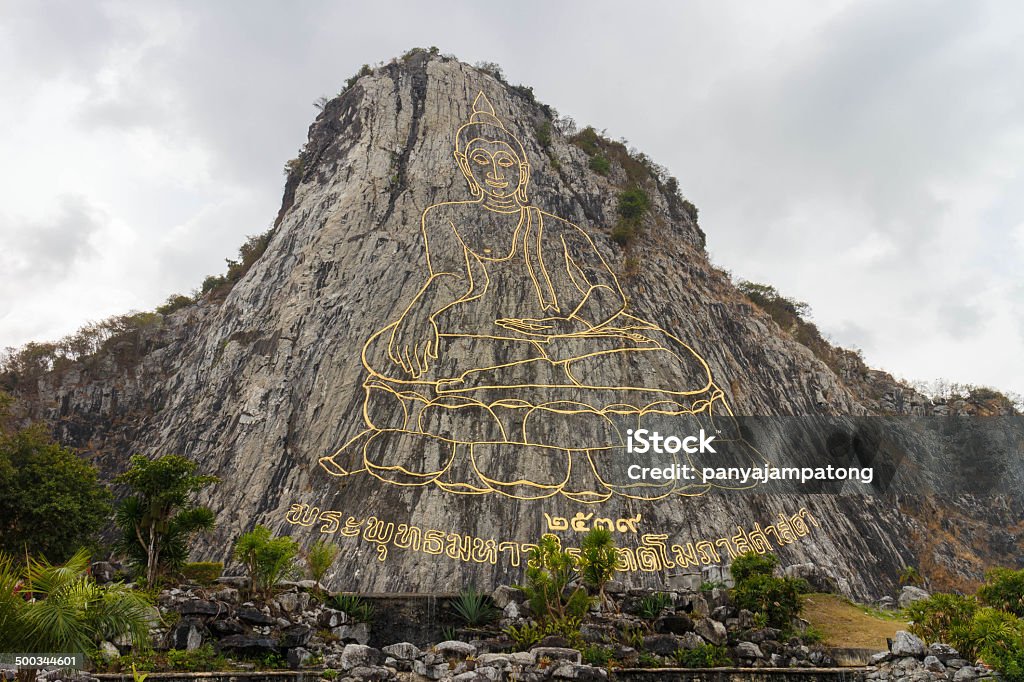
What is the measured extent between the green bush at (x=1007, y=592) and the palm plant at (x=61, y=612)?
13866 millimetres

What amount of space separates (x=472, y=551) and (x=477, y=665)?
221 inches

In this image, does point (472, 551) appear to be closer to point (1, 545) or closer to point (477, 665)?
point (477, 665)

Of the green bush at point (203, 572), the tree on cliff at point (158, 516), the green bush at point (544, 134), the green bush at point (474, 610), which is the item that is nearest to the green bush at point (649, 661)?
the green bush at point (474, 610)

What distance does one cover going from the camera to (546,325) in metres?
22.6

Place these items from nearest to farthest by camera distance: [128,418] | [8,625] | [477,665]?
[8,625] → [477,665] → [128,418]

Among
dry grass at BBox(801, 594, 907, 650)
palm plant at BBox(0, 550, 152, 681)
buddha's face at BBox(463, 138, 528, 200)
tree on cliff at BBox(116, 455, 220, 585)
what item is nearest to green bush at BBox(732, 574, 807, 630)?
→ dry grass at BBox(801, 594, 907, 650)

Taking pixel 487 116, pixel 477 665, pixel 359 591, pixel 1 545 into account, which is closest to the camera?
pixel 477 665

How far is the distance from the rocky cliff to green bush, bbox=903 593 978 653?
6.10 meters

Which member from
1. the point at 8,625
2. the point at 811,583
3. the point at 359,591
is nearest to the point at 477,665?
the point at 359,591

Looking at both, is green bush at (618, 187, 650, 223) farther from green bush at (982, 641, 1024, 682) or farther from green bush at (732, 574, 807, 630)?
green bush at (982, 641, 1024, 682)

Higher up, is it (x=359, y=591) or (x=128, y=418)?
(x=128, y=418)

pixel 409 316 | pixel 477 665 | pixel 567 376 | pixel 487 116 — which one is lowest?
pixel 477 665

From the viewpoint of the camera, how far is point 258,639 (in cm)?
1124

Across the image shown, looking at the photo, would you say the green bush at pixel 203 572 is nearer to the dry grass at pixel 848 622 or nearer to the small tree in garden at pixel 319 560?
the small tree in garden at pixel 319 560
